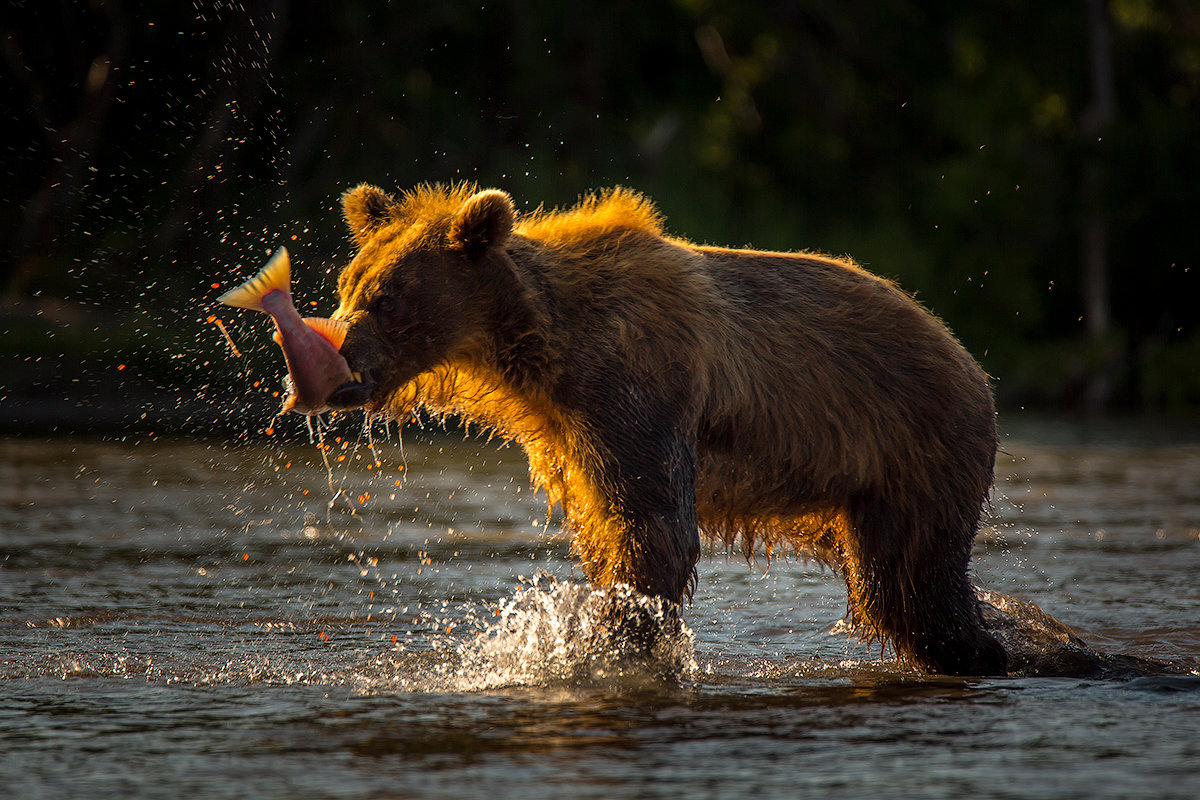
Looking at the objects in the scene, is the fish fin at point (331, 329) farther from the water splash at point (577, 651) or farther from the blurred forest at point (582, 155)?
the blurred forest at point (582, 155)

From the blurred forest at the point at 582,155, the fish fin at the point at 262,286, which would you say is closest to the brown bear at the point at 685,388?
the fish fin at the point at 262,286

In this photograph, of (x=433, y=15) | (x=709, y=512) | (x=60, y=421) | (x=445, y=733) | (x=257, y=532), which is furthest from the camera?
(x=433, y=15)

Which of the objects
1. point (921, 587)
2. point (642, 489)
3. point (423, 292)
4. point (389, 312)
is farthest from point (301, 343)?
point (921, 587)

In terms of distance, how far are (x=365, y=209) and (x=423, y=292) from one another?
20.4 inches

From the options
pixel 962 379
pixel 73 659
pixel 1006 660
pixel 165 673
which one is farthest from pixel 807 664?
pixel 73 659

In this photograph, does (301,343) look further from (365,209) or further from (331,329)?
(365,209)

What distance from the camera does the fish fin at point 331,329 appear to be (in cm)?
451

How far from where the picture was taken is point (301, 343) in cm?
439

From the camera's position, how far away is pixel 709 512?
500 centimetres

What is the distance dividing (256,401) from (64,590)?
32.0 ft

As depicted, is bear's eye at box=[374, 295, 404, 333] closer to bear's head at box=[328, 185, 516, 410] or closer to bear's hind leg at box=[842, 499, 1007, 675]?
bear's head at box=[328, 185, 516, 410]

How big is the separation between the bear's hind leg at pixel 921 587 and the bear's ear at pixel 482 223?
145 cm

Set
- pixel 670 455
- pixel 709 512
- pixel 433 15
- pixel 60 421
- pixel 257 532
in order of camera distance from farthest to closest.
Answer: pixel 433 15 → pixel 60 421 → pixel 257 532 → pixel 709 512 → pixel 670 455

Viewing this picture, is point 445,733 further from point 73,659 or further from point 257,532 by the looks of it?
point 257,532
